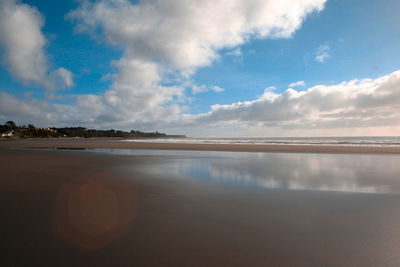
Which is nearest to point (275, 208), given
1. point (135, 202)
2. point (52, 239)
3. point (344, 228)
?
point (344, 228)

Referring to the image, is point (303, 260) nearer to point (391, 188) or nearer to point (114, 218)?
point (114, 218)

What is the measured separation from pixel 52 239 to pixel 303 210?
547 centimetres

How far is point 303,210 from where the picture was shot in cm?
505

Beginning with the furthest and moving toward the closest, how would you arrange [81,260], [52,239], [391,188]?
[391,188], [52,239], [81,260]

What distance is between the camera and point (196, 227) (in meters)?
4.08

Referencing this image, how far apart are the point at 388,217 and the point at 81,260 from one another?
6391mm

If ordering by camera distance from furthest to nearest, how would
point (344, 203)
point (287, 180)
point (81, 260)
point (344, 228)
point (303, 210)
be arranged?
point (287, 180)
point (344, 203)
point (303, 210)
point (344, 228)
point (81, 260)

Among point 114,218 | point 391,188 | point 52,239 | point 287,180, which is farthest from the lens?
point 287,180

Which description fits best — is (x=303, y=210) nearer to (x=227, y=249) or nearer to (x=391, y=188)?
(x=227, y=249)

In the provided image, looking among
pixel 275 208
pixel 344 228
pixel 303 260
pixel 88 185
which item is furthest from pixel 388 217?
pixel 88 185

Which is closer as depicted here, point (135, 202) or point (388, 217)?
point (388, 217)

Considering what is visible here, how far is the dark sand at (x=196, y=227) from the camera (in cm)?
305

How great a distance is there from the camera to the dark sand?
3.05 meters

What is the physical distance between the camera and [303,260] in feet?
9.82
